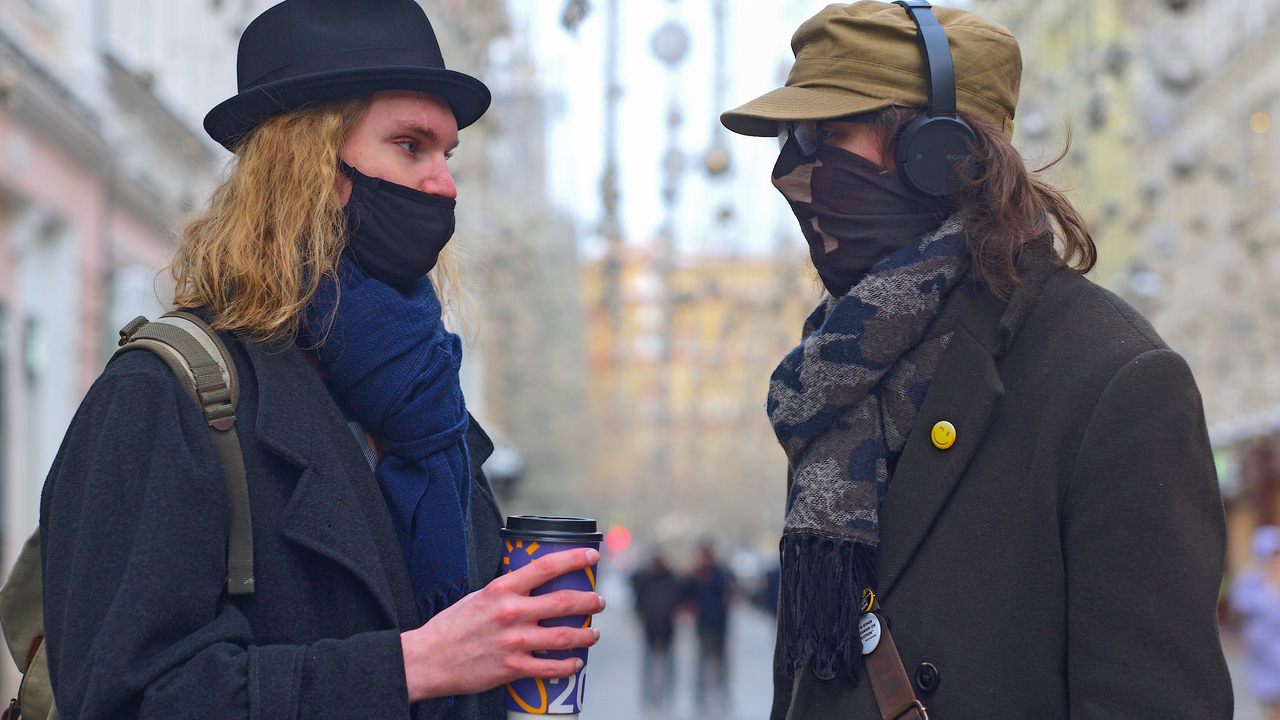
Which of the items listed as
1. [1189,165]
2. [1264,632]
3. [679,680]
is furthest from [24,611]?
[679,680]

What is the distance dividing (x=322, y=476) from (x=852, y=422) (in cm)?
85

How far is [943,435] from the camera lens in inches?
77.7

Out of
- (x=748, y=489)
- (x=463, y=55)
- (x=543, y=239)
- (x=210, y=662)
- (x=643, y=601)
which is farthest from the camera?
(x=748, y=489)

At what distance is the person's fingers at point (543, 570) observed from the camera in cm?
180

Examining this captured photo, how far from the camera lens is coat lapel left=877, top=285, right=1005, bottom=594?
195cm

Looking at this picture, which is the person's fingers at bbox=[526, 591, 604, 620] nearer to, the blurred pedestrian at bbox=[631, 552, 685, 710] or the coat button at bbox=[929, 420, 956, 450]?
the coat button at bbox=[929, 420, 956, 450]

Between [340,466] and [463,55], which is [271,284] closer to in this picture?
[340,466]

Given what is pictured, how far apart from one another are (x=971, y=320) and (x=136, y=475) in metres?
1.30

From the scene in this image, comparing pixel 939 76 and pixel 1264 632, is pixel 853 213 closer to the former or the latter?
pixel 939 76

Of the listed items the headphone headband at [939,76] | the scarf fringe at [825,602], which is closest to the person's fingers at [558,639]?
the scarf fringe at [825,602]

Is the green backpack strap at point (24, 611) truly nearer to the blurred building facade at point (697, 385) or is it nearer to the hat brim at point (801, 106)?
the hat brim at point (801, 106)

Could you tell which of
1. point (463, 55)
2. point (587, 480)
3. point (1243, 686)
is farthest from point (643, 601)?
point (587, 480)

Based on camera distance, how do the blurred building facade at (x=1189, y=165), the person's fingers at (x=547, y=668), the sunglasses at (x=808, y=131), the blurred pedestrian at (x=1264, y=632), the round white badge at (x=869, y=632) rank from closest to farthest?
the person's fingers at (x=547, y=668)
the round white badge at (x=869, y=632)
the sunglasses at (x=808, y=131)
the blurred building facade at (x=1189, y=165)
the blurred pedestrian at (x=1264, y=632)

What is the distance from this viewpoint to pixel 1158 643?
173 cm
